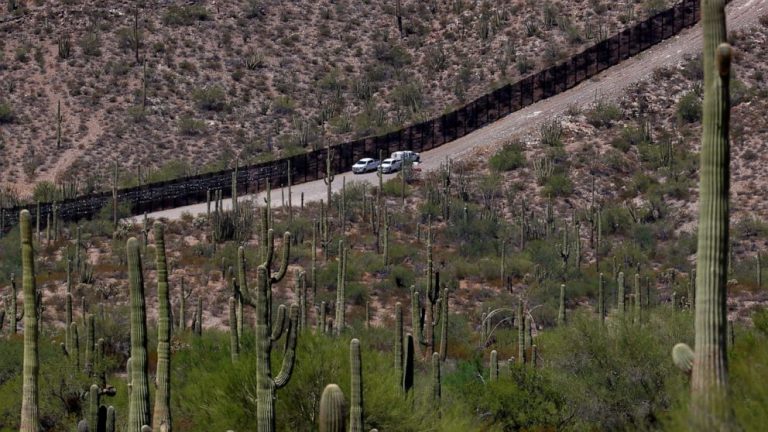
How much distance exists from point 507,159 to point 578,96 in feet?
25.5

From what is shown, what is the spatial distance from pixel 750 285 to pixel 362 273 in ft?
39.0

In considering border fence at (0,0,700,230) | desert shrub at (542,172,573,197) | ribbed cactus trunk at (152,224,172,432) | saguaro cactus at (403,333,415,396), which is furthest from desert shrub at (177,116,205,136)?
ribbed cactus trunk at (152,224,172,432)

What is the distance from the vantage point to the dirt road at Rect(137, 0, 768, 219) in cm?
6175

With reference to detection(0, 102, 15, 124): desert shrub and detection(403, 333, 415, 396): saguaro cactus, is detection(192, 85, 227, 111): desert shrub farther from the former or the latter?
detection(403, 333, 415, 396): saguaro cactus

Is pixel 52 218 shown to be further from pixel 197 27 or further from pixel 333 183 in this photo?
pixel 197 27

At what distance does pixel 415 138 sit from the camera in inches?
2574

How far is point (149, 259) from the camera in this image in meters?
49.5

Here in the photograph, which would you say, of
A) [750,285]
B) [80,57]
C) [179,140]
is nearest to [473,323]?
[750,285]

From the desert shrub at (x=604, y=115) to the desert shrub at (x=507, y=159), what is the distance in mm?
3779

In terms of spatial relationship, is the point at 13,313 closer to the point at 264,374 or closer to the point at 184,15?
the point at 264,374

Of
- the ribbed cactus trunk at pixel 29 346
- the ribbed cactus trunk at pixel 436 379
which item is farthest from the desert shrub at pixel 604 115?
the ribbed cactus trunk at pixel 29 346

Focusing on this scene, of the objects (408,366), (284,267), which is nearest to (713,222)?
(284,267)

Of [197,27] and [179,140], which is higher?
[197,27]

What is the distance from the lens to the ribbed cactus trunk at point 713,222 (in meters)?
12.8
